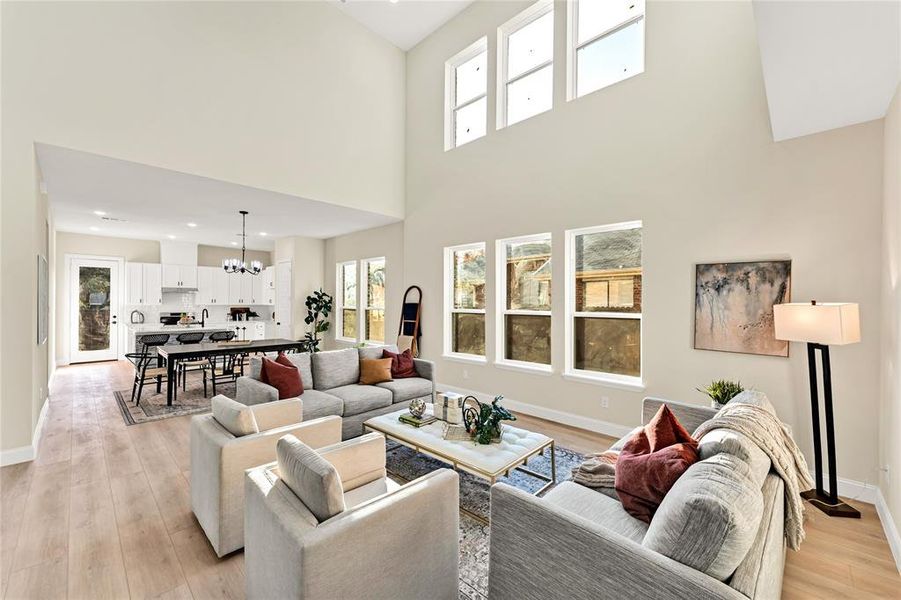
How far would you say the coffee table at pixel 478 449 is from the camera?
2.40 m

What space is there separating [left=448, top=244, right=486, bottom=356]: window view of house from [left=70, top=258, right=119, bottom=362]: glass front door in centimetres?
780

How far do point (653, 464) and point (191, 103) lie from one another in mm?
5332

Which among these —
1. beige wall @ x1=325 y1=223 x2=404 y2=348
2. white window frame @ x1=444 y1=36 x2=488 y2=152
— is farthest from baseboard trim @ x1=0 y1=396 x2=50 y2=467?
white window frame @ x1=444 y1=36 x2=488 y2=152

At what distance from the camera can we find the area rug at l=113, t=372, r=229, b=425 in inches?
180

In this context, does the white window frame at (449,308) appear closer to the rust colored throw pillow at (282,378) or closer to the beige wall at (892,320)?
the rust colored throw pillow at (282,378)

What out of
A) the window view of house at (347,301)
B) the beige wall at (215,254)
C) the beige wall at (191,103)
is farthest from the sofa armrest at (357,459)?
the beige wall at (215,254)

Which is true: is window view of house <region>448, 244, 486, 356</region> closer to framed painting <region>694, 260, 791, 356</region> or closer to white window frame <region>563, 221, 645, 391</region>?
white window frame <region>563, 221, 645, 391</region>

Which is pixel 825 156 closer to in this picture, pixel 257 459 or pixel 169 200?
pixel 257 459

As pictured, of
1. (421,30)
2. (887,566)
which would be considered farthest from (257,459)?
(421,30)

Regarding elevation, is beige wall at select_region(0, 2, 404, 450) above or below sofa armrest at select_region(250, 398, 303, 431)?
above

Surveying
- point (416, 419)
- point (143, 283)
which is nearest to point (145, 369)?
point (416, 419)

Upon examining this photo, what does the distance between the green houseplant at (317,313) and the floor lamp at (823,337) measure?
24.5 feet

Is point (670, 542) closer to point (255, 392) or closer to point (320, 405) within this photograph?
point (320, 405)

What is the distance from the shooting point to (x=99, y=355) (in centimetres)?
833
